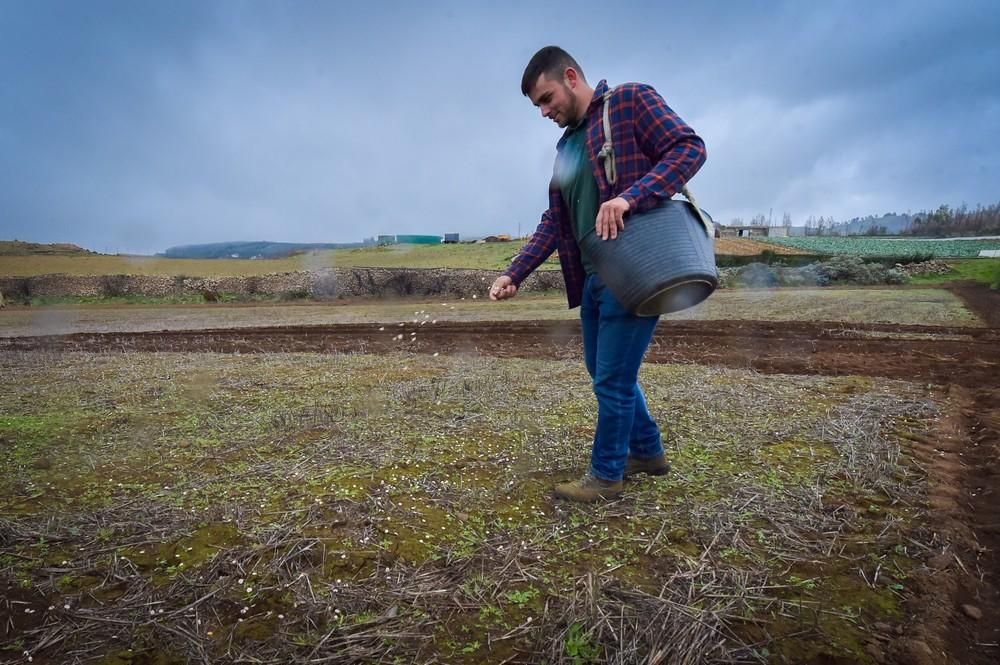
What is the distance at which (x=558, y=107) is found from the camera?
A: 2592 millimetres

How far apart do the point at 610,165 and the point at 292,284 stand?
26.0m

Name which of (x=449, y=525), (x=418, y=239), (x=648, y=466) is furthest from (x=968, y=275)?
(x=418, y=239)

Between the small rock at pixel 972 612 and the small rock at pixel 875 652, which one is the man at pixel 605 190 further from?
the small rock at pixel 972 612

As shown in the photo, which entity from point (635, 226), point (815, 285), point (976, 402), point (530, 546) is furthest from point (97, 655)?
point (815, 285)

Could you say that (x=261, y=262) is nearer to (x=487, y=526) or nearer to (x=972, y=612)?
(x=487, y=526)

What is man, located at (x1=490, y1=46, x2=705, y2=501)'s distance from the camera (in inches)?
93.3

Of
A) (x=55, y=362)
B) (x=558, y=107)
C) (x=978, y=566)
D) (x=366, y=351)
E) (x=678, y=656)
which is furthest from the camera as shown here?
(x=366, y=351)

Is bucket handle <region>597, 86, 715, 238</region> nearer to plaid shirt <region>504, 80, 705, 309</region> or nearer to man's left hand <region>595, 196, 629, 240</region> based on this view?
plaid shirt <region>504, 80, 705, 309</region>

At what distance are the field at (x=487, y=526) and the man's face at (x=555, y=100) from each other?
6.00ft

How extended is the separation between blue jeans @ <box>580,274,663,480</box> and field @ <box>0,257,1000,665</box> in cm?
27

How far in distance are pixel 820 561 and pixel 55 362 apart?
8675 millimetres

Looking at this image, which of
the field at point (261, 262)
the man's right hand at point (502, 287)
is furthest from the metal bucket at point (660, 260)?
the field at point (261, 262)

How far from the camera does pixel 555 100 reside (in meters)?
2.57

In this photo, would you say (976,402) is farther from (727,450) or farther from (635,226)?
(635,226)
